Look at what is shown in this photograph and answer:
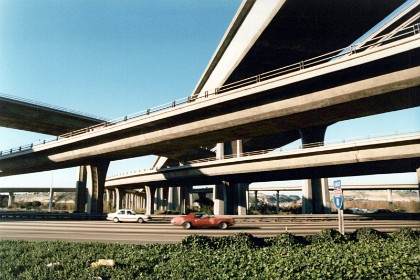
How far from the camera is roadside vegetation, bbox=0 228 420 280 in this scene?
784cm

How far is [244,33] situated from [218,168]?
21.0 m

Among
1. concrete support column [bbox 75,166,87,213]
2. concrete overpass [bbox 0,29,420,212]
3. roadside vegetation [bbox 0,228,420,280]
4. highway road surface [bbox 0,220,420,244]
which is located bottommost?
highway road surface [bbox 0,220,420,244]

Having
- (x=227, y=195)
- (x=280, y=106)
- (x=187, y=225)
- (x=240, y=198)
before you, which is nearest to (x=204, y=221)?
(x=187, y=225)

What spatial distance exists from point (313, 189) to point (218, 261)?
140 feet

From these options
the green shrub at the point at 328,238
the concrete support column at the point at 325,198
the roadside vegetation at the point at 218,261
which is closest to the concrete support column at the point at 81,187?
the concrete support column at the point at 325,198

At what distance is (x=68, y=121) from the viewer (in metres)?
52.3

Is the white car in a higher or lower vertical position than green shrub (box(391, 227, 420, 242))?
lower

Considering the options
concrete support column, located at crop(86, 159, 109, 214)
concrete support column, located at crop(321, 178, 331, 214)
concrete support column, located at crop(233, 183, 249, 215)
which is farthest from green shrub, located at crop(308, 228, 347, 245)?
concrete support column, located at crop(233, 183, 249, 215)

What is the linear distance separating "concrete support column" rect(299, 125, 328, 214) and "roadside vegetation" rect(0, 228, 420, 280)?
35.6 m

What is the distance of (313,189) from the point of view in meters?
48.7

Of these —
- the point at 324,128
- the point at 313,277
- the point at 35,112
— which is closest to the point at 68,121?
the point at 35,112

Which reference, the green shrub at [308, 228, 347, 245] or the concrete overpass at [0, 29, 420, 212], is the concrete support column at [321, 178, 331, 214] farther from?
the green shrub at [308, 228, 347, 245]

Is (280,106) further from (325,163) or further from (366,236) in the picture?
(325,163)

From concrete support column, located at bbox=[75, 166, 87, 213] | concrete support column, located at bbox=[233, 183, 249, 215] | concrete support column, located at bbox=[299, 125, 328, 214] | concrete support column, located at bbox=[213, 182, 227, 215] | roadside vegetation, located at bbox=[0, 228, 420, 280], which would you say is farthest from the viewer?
concrete support column, located at bbox=[233, 183, 249, 215]
